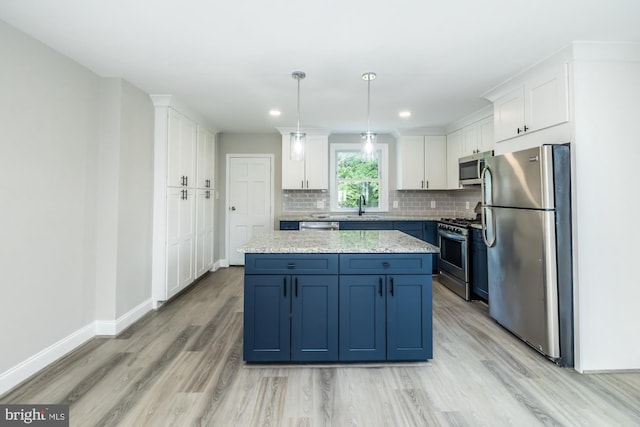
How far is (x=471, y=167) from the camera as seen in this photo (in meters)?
4.07

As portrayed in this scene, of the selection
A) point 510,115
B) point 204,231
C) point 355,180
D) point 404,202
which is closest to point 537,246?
point 510,115

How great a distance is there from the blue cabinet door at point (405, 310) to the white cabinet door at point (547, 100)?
5.32 ft

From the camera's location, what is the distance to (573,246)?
87.5 inches

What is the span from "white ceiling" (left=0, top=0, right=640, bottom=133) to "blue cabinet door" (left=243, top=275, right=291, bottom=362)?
1.73 m

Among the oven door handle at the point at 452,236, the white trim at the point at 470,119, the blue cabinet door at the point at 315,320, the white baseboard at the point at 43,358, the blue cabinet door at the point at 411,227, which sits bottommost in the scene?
the white baseboard at the point at 43,358

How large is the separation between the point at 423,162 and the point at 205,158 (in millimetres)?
3465

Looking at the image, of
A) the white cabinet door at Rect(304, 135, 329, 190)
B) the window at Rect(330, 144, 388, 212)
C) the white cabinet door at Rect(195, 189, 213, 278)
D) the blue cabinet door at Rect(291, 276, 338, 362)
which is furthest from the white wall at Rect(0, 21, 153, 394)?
the window at Rect(330, 144, 388, 212)

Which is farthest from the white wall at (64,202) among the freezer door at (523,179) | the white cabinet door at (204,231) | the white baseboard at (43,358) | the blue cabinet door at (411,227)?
the freezer door at (523,179)

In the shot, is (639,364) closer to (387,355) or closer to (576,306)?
(576,306)

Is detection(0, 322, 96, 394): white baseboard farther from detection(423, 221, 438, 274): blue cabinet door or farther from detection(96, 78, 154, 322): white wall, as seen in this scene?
detection(423, 221, 438, 274): blue cabinet door

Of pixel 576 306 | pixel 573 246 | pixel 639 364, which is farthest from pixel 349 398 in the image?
pixel 639 364

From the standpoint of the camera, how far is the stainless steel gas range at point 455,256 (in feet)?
12.1

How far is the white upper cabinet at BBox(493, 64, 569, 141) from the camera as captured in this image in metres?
2.33

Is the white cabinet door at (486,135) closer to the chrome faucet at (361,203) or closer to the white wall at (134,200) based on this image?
the chrome faucet at (361,203)
